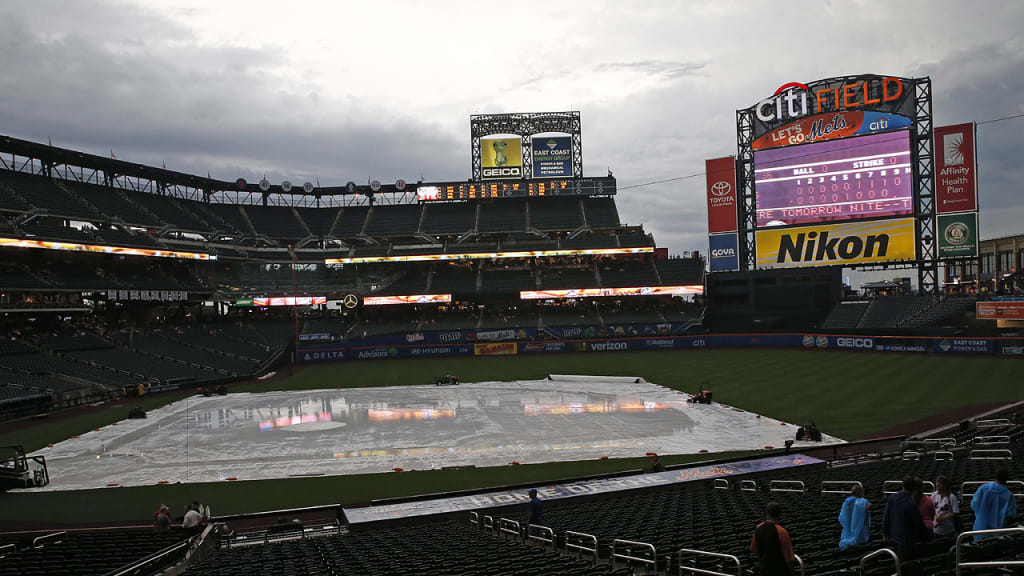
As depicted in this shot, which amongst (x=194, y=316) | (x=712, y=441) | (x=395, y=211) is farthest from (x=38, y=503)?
(x=395, y=211)

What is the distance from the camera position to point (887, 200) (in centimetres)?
5388

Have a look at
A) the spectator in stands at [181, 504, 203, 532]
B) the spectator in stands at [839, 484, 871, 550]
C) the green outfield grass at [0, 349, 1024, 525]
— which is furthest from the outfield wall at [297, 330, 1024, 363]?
the spectator in stands at [839, 484, 871, 550]

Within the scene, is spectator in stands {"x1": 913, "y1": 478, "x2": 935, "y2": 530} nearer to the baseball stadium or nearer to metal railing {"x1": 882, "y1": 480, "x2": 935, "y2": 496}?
the baseball stadium

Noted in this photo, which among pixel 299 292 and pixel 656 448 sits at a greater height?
pixel 299 292

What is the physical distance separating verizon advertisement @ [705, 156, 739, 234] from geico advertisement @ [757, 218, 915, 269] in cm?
357

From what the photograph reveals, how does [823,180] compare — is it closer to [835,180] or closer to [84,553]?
[835,180]

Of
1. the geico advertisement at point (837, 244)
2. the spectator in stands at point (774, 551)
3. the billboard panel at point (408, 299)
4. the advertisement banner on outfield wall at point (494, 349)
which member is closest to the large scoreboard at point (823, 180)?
the geico advertisement at point (837, 244)

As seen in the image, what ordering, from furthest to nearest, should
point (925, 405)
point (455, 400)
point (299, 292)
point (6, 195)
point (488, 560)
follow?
point (299, 292), point (6, 195), point (455, 400), point (925, 405), point (488, 560)

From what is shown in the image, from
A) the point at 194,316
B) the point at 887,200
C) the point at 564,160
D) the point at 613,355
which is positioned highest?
the point at 564,160

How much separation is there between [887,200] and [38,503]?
63.6 metres

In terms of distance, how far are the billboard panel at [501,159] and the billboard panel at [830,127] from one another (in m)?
34.0

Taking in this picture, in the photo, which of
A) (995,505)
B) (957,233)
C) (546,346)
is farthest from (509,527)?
(957,233)

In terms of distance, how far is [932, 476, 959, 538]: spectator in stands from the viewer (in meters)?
7.09

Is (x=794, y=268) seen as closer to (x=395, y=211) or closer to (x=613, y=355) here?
(x=613, y=355)
